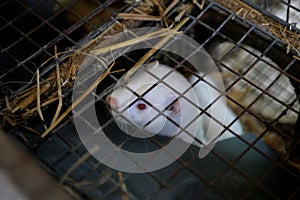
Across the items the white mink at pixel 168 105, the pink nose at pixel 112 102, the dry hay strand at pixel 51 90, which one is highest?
the dry hay strand at pixel 51 90

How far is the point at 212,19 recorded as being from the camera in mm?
1333

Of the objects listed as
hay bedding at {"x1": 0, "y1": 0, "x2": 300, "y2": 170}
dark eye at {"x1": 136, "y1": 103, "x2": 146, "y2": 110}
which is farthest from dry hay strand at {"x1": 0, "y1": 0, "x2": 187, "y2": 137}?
dark eye at {"x1": 136, "y1": 103, "x2": 146, "y2": 110}

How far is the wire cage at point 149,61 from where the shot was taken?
42.1 inches

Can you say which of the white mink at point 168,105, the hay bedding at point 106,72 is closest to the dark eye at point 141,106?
the white mink at point 168,105

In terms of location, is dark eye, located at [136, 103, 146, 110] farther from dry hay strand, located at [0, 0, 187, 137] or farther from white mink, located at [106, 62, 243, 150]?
dry hay strand, located at [0, 0, 187, 137]

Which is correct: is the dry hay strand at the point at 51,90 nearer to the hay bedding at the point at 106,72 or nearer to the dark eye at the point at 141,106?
the hay bedding at the point at 106,72

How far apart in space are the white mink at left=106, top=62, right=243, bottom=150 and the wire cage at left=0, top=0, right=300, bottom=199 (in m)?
0.02

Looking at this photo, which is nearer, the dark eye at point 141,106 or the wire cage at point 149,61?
the wire cage at point 149,61

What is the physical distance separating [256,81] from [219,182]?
15.7 inches

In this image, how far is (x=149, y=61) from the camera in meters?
1.26

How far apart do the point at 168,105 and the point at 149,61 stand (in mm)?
136

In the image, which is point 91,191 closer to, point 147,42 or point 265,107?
point 147,42

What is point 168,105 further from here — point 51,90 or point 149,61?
point 51,90

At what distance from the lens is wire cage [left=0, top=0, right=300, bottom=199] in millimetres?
1069
